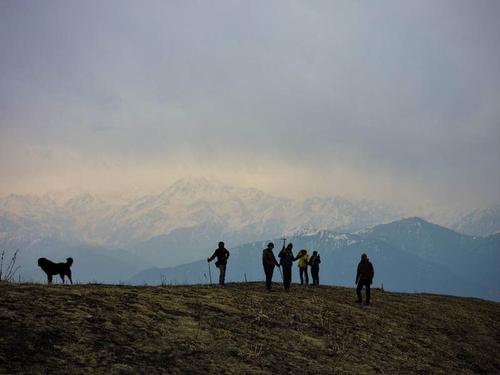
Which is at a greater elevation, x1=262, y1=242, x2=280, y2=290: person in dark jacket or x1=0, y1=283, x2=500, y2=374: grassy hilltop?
x1=262, y1=242, x2=280, y2=290: person in dark jacket

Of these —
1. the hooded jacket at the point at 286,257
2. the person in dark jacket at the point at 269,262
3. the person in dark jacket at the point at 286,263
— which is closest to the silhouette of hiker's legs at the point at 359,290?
the person in dark jacket at the point at 286,263

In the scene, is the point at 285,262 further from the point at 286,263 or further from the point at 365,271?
A: the point at 365,271

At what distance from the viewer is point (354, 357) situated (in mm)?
18031

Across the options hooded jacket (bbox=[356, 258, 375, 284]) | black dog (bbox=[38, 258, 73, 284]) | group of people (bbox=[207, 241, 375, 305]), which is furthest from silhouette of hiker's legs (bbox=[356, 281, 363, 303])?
black dog (bbox=[38, 258, 73, 284])

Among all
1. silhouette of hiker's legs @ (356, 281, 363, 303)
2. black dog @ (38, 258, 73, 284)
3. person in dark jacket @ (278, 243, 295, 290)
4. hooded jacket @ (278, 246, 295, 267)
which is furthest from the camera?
hooded jacket @ (278, 246, 295, 267)

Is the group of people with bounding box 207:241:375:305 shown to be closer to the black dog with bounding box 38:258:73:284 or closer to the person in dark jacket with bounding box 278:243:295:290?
the person in dark jacket with bounding box 278:243:295:290

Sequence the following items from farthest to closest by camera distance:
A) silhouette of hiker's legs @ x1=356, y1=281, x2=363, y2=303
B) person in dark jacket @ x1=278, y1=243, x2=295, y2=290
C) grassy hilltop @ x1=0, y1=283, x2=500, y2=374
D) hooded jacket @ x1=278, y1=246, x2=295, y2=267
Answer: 1. hooded jacket @ x1=278, y1=246, x2=295, y2=267
2. person in dark jacket @ x1=278, y1=243, x2=295, y2=290
3. silhouette of hiker's legs @ x1=356, y1=281, x2=363, y2=303
4. grassy hilltop @ x1=0, y1=283, x2=500, y2=374

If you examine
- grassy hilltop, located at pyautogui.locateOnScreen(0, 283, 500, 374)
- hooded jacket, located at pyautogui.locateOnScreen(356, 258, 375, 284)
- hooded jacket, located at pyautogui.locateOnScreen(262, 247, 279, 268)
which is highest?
hooded jacket, located at pyautogui.locateOnScreen(262, 247, 279, 268)

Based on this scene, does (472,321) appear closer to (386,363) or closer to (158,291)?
(386,363)

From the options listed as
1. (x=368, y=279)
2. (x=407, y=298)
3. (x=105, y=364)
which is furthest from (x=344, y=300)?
(x=105, y=364)

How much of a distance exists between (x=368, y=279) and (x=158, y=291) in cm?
1162

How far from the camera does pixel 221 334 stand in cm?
1731

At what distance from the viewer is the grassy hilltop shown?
44.5 ft

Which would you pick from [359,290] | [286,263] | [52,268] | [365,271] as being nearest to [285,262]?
[286,263]
